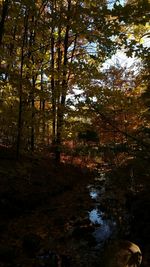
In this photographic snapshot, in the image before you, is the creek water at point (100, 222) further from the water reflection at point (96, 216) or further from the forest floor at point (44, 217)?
the forest floor at point (44, 217)

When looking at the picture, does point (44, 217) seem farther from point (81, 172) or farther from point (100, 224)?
point (81, 172)

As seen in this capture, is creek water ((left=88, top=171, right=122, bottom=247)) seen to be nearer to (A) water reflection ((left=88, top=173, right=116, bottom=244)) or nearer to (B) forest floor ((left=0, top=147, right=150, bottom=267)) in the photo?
(A) water reflection ((left=88, top=173, right=116, bottom=244))

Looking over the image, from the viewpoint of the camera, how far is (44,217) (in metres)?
11.9

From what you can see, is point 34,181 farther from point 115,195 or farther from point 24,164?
point 115,195

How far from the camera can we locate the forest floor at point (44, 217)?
841 cm

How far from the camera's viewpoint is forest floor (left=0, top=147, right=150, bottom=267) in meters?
8.41

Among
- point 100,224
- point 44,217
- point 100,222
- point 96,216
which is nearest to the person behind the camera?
point 100,224

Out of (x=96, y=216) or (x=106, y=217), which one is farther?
(x=96, y=216)

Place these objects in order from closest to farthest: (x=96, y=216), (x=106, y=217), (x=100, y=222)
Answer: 1. (x=100, y=222)
2. (x=106, y=217)
3. (x=96, y=216)

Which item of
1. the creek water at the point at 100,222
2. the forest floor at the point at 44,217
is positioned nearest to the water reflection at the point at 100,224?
the creek water at the point at 100,222

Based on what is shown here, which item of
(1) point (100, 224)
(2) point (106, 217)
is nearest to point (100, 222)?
(1) point (100, 224)

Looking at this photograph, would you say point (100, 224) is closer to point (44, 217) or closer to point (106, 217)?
point (106, 217)

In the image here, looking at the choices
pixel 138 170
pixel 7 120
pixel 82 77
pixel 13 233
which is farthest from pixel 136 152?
pixel 7 120

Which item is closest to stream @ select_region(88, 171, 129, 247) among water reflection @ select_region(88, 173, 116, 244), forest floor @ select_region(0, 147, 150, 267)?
water reflection @ select_region(88, 173, 116, 244)
